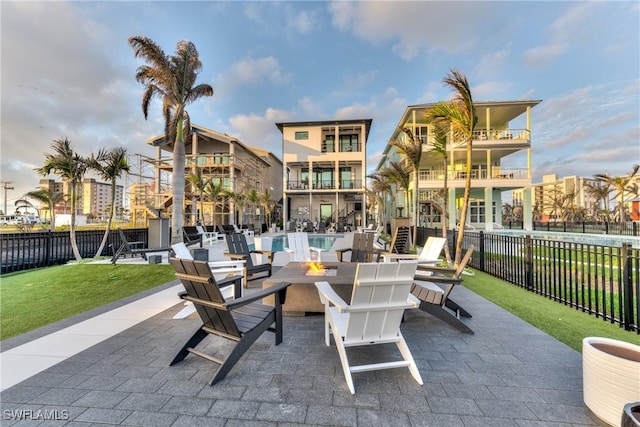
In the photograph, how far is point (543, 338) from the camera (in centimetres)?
310

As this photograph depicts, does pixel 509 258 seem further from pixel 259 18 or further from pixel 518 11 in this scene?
pixel 259 18

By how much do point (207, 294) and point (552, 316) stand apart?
4682 millimetres

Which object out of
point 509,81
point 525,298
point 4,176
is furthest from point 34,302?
point 4,176

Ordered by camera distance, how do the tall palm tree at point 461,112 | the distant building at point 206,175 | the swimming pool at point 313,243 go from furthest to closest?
1. the distant building at point 206,175
2. the swimming pool at point 313,243
3. the tall palm tree at point 461,112

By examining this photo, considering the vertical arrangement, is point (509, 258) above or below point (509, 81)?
below

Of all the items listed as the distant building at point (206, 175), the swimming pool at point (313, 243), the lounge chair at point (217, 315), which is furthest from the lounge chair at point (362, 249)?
A: the distant building at point (206, 175)

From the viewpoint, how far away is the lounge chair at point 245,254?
5277 millimetres

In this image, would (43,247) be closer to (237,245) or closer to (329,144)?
(237,245)

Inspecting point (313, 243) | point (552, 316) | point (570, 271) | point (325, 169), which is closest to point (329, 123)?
point (325, 169)

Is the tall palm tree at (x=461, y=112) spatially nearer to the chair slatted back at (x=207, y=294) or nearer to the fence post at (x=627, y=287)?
the fence post at (x=627, y=287)

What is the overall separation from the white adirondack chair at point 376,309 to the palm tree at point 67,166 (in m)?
9.47

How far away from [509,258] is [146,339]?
709cm

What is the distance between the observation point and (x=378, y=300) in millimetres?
2277

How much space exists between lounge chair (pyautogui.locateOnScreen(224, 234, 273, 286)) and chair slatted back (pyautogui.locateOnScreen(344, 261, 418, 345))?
320 centimetres
